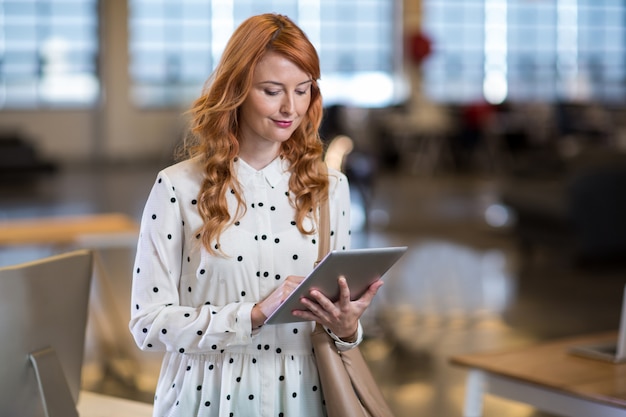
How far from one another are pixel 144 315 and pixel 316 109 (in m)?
0.60

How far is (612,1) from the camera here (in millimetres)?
21891

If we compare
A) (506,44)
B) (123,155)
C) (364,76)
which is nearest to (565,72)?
(506,44)

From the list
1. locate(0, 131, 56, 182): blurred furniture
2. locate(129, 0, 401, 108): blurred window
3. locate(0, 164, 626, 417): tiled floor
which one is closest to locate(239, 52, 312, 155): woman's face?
locate(0, 164, 626, 417): tiled floor

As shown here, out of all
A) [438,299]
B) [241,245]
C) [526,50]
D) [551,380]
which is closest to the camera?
[241,245]

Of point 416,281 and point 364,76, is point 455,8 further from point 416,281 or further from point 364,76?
point 416,281

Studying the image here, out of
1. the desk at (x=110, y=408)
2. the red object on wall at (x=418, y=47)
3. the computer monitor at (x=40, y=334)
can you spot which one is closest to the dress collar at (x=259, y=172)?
the computer monitor at (x=40, y=334)

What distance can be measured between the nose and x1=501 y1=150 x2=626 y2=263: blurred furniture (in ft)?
20.1

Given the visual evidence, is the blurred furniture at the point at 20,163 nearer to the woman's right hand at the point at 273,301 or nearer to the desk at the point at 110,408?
the desk at the point at 110,408

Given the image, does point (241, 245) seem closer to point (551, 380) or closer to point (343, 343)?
point (343, 343)

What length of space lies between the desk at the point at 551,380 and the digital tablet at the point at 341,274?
1.10 metres

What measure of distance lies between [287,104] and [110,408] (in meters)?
1.26

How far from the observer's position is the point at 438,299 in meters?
6.87

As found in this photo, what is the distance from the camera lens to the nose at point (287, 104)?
2.10 m

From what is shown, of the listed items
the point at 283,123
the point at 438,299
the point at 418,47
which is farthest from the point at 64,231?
the point at 418,47
